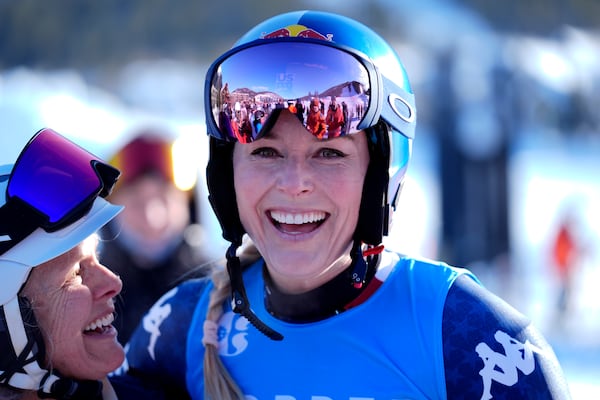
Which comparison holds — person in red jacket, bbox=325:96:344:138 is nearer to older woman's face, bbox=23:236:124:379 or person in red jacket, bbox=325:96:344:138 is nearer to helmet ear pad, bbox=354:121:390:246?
helmet ear pad, bbox=354:121:390:246

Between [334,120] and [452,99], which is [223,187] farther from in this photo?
[452,99]

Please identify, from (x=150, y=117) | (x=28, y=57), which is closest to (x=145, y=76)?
(x=150, y=117)

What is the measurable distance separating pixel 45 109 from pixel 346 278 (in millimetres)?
10972

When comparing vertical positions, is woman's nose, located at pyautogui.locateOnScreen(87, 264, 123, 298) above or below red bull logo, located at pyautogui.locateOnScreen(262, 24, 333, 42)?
below

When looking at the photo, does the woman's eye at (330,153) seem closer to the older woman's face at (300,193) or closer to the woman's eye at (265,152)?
the older woman's face at (300,193)

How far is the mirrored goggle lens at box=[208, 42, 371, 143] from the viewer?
2.13m

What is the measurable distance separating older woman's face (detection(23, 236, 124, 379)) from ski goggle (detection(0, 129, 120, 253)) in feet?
0.39

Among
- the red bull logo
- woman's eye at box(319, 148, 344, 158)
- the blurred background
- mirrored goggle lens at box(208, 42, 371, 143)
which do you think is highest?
the red bull logo

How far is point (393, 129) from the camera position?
227 cm

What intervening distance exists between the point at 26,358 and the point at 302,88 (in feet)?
3.23

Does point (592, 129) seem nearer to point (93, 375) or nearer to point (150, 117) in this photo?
Answer: point (150, 117)

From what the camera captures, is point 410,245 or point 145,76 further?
point 145,76

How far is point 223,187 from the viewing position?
7.80ft

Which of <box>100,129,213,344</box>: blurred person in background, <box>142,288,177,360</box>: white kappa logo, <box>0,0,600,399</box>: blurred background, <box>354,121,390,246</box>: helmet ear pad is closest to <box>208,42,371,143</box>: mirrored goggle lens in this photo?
<box>354,121,390,246</box>: helmet ear pad
